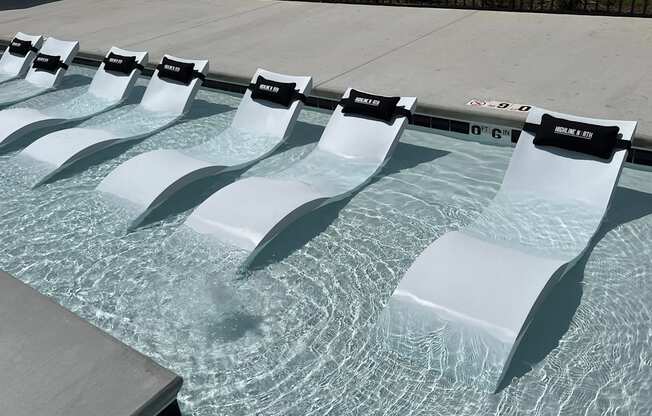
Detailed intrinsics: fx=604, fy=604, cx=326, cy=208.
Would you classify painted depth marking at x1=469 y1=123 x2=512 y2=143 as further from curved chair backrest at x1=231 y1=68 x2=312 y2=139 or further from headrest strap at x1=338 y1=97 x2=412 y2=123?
curved chair backrest at x1=231 y1=68 x2=312 y2=139

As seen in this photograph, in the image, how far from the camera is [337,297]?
174 inches

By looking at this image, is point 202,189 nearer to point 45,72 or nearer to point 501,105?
point 501,105

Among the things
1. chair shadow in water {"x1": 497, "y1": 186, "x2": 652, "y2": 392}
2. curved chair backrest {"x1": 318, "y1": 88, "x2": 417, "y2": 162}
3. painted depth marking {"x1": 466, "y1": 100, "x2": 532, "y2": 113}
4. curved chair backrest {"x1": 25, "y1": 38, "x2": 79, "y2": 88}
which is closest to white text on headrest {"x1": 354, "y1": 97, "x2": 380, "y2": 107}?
curved chair backrest {"x1": 318, "y1": 88, "x2": 417, "y2": 162}

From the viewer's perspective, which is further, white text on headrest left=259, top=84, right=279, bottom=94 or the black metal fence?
the black metal fence

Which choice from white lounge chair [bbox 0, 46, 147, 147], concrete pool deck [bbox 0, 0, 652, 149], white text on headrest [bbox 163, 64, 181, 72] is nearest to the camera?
concrete pool deck [bbox 0, 0, 652, 149]

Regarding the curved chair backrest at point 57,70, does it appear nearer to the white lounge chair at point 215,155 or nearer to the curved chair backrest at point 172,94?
the curved chair backrest at point 172,94

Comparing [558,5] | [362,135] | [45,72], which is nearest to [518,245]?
[362,135]

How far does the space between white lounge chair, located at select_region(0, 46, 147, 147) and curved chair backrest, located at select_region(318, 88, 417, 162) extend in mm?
3339

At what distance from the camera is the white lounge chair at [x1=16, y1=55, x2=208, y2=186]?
6.54 m

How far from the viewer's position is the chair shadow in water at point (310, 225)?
4.93 meters

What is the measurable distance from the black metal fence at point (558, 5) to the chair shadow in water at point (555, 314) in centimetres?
515

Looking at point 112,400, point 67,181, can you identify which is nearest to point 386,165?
point 67,181

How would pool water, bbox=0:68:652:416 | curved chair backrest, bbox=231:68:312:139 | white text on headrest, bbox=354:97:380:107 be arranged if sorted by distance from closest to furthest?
pool water, bbox=0:68:652:416
white text on headrest, bbox=354:97:380:107
curved chair backrest, bbox=231:68:312:139

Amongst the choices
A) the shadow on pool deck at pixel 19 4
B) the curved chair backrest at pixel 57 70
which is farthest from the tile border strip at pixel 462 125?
the shadow on pool deck at pixel 19 4
